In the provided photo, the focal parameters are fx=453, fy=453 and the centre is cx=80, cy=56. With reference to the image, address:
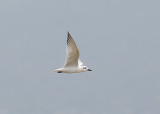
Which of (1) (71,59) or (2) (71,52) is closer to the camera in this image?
(2) (71,52)

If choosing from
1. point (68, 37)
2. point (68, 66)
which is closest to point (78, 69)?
point (68, 66)

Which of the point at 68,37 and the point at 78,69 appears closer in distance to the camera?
the point at 68,37

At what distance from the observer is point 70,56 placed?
1368 inches

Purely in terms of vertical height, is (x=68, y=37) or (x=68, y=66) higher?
(x=68, y=37)

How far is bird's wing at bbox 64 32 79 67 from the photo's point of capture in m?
33.9

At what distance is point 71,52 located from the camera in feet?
113

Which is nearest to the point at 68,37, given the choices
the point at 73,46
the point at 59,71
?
the point at 73,46

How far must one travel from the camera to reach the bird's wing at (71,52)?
3394 centimetres

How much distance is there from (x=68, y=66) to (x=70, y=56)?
1.08m

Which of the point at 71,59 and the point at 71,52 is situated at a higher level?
the point at 71,52

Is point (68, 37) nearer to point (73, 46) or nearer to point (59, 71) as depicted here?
point (73, 46)

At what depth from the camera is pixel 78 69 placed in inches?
1426

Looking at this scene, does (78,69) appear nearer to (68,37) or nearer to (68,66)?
(68,66)

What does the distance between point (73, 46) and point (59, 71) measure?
102 inches
